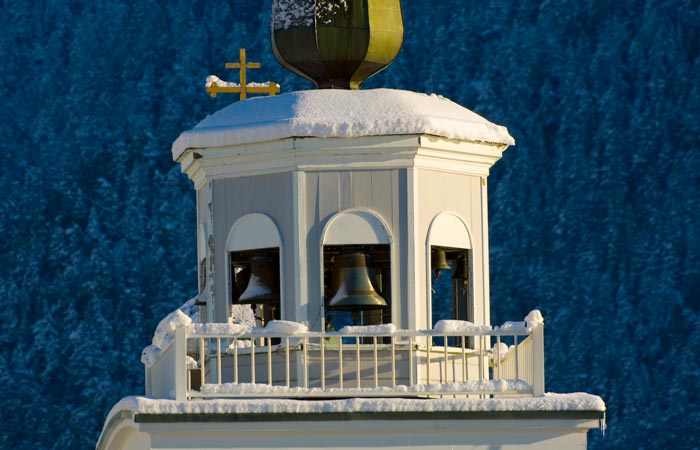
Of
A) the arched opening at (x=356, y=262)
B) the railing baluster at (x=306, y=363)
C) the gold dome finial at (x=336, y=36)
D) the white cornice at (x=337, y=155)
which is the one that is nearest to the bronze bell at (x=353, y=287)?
the arched opening at (x=356, y=262)

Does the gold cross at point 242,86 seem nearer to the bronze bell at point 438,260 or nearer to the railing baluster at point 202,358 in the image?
the bronze bell at point 438,260

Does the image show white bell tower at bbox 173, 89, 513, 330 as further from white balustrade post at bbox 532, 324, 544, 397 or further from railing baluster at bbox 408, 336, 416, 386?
white balustrade post at bbox 532, 324, 544, 397

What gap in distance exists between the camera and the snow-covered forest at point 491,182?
64812mm

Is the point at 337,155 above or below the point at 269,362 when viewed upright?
above

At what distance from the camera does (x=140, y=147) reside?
231ft

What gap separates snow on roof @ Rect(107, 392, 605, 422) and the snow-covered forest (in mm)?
39325

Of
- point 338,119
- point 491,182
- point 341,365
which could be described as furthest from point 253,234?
point 491,182

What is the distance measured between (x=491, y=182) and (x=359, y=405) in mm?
44397

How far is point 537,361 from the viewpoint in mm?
23453

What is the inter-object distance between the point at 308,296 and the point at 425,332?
1.42 metres

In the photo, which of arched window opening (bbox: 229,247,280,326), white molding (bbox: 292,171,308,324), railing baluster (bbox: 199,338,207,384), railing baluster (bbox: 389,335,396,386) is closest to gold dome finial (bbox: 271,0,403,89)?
white molding (bbox: 292,171,308,324)

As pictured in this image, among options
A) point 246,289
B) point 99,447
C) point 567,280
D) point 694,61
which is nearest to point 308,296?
point 246,289

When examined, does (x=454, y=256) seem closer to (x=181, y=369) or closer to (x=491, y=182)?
(x=181, y=369)

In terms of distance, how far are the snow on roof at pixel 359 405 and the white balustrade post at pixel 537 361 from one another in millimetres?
124
